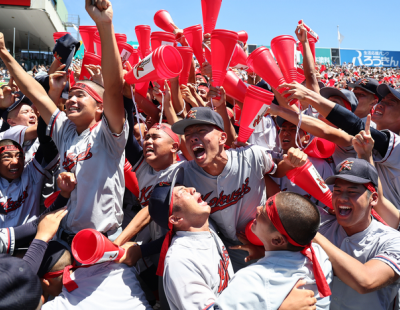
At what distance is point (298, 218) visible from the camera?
1.90m

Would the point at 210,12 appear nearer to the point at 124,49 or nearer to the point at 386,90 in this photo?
the point at 124,49

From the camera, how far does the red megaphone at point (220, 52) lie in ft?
9.57

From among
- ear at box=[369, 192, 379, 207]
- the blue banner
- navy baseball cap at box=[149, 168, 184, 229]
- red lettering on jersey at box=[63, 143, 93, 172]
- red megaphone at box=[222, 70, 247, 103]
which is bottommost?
the blue banner

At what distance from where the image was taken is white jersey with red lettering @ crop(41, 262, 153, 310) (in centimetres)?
225

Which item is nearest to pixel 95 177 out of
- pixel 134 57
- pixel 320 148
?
pixel 320 148

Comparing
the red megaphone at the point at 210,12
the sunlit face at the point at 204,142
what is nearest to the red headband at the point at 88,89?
the sunlit face at the point at 204,142

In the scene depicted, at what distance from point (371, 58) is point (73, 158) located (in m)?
43.3

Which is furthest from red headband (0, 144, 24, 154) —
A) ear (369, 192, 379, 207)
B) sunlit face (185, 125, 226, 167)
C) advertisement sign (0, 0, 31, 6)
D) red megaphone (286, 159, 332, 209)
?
advertisement sign (0, 0, 31, 6)

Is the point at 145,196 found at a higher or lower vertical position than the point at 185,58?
lower

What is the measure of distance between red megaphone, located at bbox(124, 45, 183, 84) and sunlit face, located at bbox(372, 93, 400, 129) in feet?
7.53

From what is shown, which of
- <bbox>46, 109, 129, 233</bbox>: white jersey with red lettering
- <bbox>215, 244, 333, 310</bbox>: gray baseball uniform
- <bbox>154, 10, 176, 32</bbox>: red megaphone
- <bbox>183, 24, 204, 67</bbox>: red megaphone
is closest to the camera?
<bbox>215, 244, 333, 310</bbox>: gray baseball uniform

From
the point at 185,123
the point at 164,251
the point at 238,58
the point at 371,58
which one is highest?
the point at 238,58

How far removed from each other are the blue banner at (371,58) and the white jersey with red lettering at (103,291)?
40369mm

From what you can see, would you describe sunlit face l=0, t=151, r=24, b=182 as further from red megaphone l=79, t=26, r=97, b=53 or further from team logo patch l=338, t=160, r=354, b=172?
team logo patch l=338, t=160, r=354, b=172
